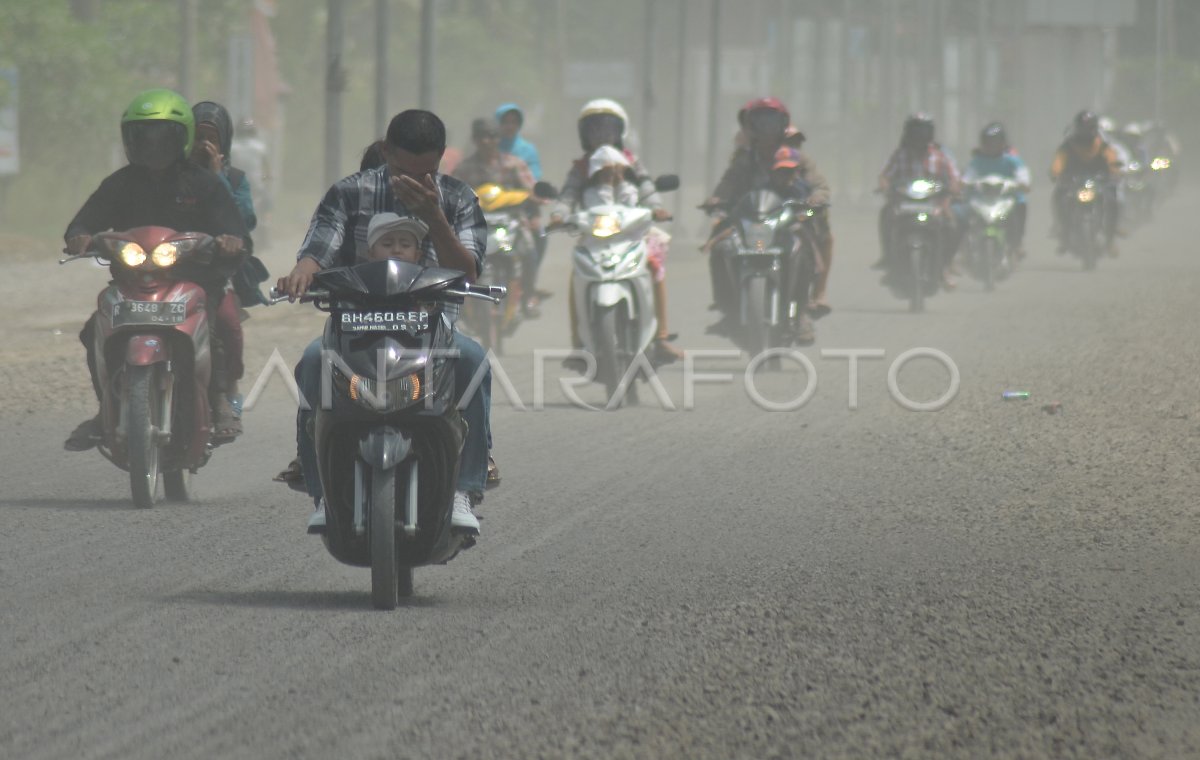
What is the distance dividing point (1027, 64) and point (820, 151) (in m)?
11.4

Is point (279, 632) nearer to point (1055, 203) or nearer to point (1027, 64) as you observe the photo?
point (1055, 203)

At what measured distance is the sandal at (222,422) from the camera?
870 centimetres

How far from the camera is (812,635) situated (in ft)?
18.5

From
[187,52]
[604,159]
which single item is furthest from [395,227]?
[187,52]

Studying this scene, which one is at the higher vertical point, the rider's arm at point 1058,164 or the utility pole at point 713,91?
the utility pole at point 713,91

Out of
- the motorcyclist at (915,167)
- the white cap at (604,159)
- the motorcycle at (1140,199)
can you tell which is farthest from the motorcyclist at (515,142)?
the motorcycle at (1140,199)

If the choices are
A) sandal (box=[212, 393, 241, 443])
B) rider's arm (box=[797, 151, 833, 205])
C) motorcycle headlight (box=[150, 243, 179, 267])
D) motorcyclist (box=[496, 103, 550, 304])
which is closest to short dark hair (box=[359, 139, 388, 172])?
motorcycle headlight (box=[150, 243, 179, 267])

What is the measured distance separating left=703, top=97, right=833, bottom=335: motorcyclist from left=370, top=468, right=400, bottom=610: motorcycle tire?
27.0 ft

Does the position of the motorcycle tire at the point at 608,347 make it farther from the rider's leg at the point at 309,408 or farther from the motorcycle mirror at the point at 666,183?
the rider's leg at the point at 309,408

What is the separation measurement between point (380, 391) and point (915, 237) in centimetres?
1514

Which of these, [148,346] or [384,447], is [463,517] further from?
[148,346]

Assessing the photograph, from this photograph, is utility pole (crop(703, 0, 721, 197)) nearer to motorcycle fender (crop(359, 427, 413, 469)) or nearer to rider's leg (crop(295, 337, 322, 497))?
rider's leg (crop(295, 337, 322, 497))

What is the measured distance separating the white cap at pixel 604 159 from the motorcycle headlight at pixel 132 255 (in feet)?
15.8

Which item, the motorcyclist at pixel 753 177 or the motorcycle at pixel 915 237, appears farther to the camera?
the motorcycle at pixel 915 237
